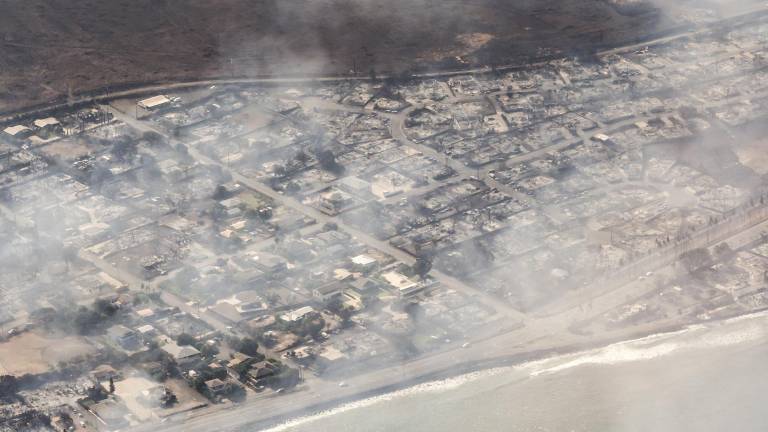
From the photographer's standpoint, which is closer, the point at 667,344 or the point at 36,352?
the point at 36,352

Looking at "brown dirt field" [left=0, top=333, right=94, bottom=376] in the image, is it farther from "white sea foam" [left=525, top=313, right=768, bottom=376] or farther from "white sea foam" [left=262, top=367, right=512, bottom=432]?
"white sea foam" [left=525, top=313, right=768, bottom=376]

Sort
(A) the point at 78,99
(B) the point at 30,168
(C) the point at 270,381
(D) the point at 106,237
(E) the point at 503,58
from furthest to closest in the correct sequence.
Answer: (E) the point at 503,58
(A) the point at 78,99
(B) the point at 30,168
(D) the point at 106,237
(C) the point at 270,381

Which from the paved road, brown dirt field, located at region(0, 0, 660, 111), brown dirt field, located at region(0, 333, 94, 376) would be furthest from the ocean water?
brown dirt field, located at region(0, 0, 660, 111)

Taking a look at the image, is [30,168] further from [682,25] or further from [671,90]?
[682,25]

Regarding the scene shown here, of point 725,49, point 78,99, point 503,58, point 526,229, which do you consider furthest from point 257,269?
point 725,49

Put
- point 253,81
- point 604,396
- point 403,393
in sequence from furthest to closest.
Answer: point 253,81
point 403,393
point 604,396

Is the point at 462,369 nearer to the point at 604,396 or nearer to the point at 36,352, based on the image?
the point at 604,396

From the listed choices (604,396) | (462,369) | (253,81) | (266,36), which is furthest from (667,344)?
(266,36)
